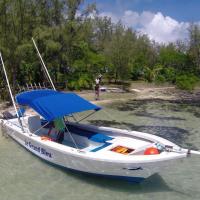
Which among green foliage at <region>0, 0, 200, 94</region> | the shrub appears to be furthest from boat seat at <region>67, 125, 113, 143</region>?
the shrub

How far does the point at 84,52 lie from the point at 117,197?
24.6 metres

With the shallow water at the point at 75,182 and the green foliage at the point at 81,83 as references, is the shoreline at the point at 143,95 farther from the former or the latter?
the shallow water at the point at 75,182

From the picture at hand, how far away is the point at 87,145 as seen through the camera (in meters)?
14.0

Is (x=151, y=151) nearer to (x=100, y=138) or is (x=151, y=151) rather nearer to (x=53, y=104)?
(x=100, y=138)

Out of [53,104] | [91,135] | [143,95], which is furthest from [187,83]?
[53,104]

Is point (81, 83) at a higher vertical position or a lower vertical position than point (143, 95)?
higher

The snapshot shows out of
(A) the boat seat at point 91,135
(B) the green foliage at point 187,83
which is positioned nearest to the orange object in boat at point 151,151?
(A) the boat seat at point 91,135

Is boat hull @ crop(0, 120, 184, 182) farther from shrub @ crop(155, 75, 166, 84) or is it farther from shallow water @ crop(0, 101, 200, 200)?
shrub @ crop(155, 75, 166, 84)

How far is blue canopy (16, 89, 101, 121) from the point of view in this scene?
12.7 m

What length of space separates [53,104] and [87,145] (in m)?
2.18

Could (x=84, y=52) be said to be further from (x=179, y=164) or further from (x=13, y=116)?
(x=179, y=164)

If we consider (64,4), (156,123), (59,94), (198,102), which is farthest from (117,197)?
(64,4)

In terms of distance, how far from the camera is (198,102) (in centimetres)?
2891

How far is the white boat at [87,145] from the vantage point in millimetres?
10680
